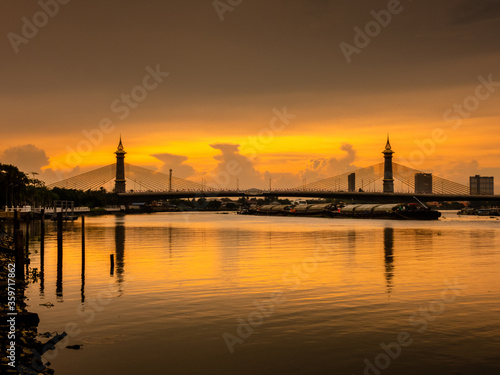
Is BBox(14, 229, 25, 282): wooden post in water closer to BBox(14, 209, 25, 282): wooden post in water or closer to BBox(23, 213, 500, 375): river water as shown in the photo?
BBox(14, 209, 25, 282): wooden post in water

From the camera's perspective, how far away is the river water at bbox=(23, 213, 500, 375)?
1556 cm

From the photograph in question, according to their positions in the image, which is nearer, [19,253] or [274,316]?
[274,316]

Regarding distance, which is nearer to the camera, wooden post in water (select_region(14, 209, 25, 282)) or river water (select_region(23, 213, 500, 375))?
river water (select_region(23, 213, 500, 375))

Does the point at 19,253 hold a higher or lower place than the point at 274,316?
higher

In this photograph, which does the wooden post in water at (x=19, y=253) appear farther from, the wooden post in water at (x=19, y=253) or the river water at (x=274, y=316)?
the river water at (x=274, y=316)

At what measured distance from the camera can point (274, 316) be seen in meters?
21.2

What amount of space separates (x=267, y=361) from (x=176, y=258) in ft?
91.4

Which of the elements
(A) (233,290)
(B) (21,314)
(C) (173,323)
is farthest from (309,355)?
(A) (233,290)

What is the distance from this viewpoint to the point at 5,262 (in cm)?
3591

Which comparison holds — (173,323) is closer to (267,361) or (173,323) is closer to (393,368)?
(267,361)

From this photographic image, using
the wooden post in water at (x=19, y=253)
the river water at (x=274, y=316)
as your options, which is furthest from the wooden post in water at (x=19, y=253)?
the river water at (x=274, y=316)

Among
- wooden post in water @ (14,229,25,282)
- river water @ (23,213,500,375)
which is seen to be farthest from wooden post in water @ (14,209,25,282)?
river water @ (23,213,500,375)

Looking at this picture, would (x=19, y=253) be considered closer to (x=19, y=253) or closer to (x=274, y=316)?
(x=19, y=253)

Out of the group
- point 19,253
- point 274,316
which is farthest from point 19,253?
point 274,316
